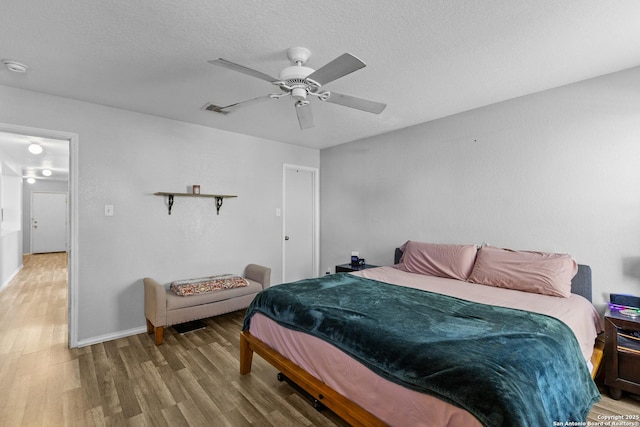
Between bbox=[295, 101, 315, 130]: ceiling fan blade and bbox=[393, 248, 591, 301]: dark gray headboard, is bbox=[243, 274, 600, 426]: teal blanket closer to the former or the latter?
bbox=[393, 248, 591, 301]: dark gray headboard

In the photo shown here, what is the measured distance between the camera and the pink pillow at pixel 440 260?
3029mm

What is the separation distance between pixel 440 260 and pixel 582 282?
45.9 inches

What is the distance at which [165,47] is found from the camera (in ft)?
6.77

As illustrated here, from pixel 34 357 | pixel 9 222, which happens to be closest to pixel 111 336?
pixel 34 357

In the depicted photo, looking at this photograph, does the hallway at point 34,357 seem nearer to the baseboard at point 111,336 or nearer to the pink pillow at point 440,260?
the baseboard at point 111,336

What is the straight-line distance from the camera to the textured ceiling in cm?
169

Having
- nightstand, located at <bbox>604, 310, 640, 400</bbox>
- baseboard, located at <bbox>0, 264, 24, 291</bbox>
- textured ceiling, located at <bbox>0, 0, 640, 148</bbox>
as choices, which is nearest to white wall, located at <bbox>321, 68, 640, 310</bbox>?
textured ceiling, located at <bbox>0, 0, 640, 148</bbox>

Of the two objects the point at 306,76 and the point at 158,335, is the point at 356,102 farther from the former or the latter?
the point at 158,335

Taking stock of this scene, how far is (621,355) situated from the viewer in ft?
7.02

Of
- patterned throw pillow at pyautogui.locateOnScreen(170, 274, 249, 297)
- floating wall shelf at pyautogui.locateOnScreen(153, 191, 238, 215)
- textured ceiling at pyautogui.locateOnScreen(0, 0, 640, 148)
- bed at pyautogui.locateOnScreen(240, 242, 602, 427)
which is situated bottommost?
patterned throw pillow at pyautogui.locateOnScreen(170, 274, 249, 297)

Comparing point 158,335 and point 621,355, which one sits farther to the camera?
point 158,335

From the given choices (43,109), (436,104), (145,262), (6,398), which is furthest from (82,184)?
(436,104)

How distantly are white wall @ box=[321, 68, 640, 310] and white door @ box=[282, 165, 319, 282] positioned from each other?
1190mm

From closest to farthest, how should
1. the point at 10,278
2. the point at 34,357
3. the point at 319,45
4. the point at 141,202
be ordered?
the point at 319,45
the point at 34,357
the point at 141,202
the point at 10,278
